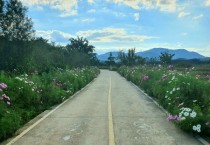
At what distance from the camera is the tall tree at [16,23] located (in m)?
40.3

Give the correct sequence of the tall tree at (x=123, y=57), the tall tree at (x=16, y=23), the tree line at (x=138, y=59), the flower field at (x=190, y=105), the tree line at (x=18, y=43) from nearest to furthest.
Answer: the flower field at (x=190, y=105), the tree line at (x=18, y=43), the tall tree at (x=16, y=23), the tree line at (x=138, y=59), the tall tree at (x=123, y=57)

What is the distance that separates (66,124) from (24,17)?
30194 millimetres

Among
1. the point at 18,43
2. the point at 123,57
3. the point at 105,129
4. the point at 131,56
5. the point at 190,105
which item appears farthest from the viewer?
the point at 123,57

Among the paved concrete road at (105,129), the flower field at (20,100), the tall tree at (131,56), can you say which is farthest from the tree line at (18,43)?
the tall tree at (131,56)

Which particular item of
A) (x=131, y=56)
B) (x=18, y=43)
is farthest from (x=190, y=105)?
(x=131, y=56)

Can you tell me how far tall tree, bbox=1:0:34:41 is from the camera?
132 ft

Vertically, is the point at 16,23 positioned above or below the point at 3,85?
above

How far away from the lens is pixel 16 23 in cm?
4128

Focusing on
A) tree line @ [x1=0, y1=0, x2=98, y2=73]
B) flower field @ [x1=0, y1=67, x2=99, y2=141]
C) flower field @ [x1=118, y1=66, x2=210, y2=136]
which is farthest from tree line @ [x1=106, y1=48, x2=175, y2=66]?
flower field @ [x1=118, y1=66, x2=210, y2=136]

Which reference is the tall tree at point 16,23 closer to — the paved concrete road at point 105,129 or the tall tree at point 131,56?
the paved concrete road at point 105,129

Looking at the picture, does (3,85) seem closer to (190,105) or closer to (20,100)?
(20,100)

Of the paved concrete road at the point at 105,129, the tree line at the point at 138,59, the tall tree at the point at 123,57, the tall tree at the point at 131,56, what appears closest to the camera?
the paved concrete road at the point at 105,129

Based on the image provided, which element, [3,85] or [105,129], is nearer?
[105,129]

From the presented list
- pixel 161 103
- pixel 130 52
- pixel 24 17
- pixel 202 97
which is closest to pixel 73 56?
pixel 24 17
